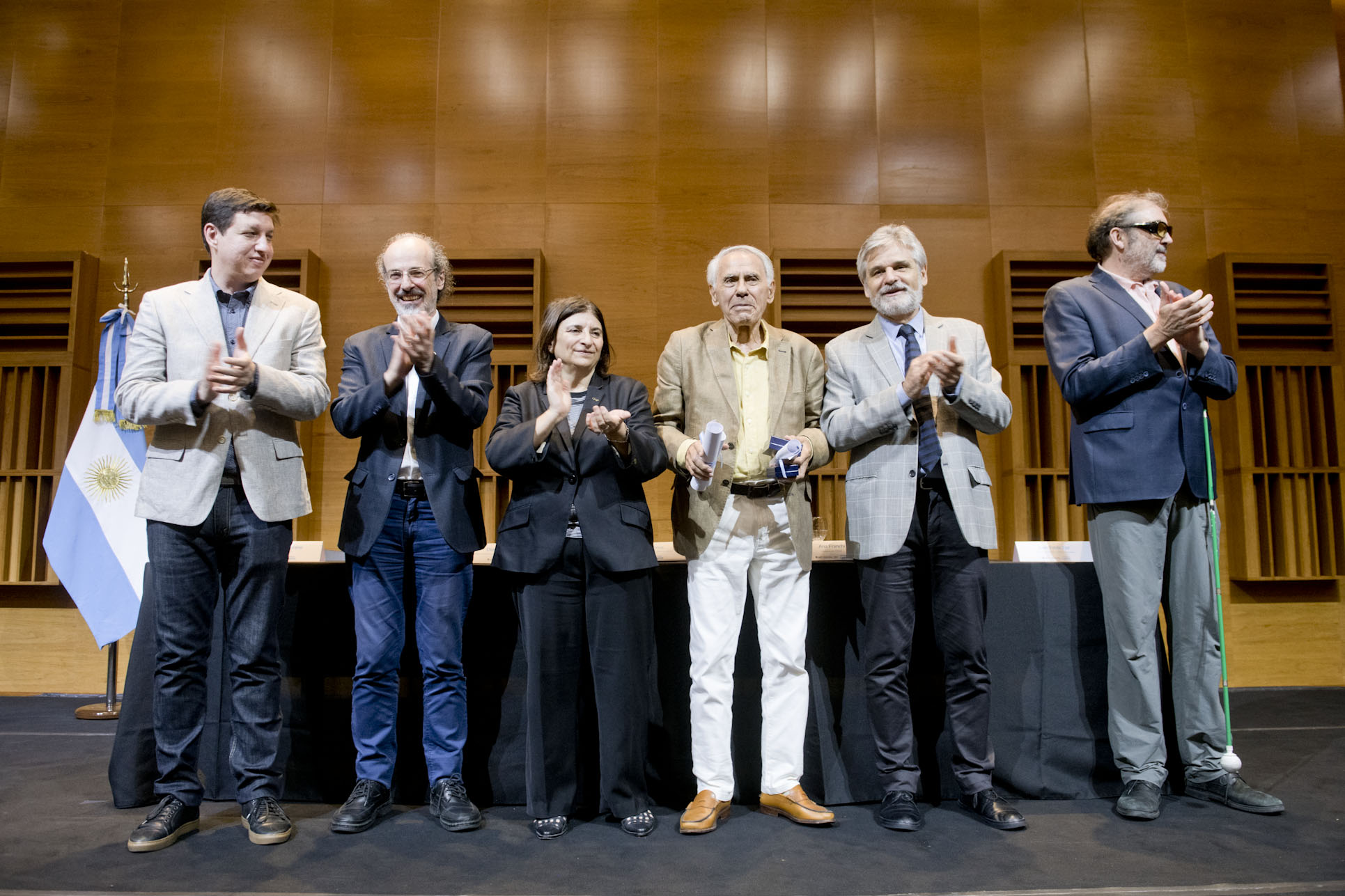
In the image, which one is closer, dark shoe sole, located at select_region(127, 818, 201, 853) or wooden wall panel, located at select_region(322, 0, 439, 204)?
dark shoe sole, located at select_region(127, 818, 201, 853)

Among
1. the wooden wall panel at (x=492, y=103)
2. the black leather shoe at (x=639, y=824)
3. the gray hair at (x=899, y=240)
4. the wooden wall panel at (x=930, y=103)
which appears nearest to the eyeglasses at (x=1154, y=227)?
the gray hair at (x=899, y=240)

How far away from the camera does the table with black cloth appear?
2.72 metres

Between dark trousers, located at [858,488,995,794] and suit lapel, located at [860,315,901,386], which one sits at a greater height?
suit lapel, located at [860,315,901,386]

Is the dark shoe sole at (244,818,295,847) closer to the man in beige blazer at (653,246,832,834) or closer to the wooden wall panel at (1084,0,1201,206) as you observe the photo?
the man in beige blazer at (653,246,832,834)

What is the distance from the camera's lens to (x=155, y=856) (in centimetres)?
222

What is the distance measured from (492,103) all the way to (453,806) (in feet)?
14.2

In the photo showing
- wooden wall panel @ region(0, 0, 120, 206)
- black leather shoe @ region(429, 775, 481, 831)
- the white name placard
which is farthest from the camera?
wooden wall panel @ region(0, 0, 120, 206)

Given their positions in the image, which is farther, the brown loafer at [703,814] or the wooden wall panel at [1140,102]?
the wooden wall panel at [1140,102]

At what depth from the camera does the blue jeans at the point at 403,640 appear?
8.20 ft

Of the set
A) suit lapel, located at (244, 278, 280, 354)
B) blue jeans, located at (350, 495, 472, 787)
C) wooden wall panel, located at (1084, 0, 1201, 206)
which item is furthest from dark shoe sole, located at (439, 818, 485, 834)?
wooden wall panel, located at (1084, 0, 1201, 206)

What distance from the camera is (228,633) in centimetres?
247

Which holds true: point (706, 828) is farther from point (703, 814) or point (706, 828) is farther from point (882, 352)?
point (882, 352)

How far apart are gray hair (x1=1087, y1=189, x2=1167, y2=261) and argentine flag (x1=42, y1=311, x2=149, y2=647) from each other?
A: 4340mm

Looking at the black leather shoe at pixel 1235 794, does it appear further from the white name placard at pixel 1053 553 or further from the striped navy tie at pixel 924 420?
the striped navy tie at pixel 924 420
